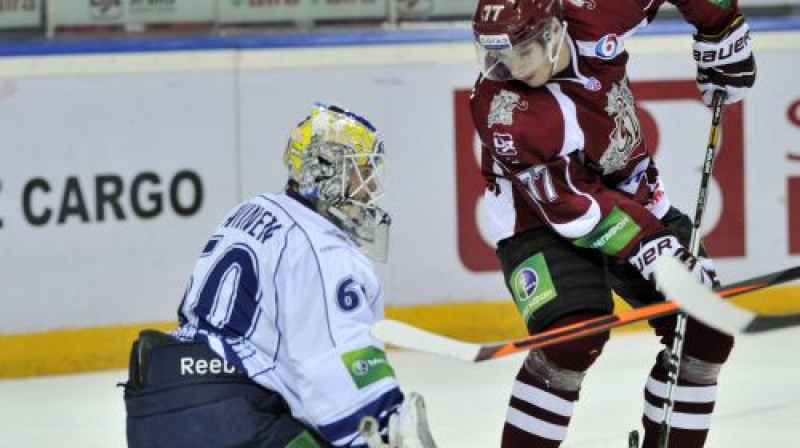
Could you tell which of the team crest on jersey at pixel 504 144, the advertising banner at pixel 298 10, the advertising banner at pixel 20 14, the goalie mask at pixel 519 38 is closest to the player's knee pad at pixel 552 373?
Answer: the team crest on jersey at pixel 504 144

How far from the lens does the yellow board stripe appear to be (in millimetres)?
5367

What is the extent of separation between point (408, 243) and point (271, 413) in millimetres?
2682

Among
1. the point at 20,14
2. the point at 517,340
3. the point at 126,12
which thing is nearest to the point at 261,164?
the point at 126,12

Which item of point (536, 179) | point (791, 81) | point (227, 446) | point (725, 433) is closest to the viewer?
point (227, 446)

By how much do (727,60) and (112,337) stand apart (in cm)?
213

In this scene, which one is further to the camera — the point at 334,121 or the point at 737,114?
the point at 737,114

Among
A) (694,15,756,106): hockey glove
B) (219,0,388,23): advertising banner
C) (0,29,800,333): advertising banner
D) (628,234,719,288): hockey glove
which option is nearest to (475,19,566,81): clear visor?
(628,234,719,288): hockey glove

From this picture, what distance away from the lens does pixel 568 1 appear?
3678mm

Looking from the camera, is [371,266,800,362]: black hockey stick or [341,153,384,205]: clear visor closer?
[371,266,800,362]: black hockey stick

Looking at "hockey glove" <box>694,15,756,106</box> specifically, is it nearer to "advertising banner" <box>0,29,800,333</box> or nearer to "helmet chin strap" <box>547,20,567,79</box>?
"helmet chin strap" <box>547,20,567,79</box>

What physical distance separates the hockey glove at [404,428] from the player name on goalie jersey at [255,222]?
1.03 ft

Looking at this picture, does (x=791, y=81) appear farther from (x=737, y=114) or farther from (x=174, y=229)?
(x=174, y=229)

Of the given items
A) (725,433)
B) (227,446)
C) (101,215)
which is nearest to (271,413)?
(227,446)

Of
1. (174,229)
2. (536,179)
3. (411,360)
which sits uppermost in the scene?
(536,179)
